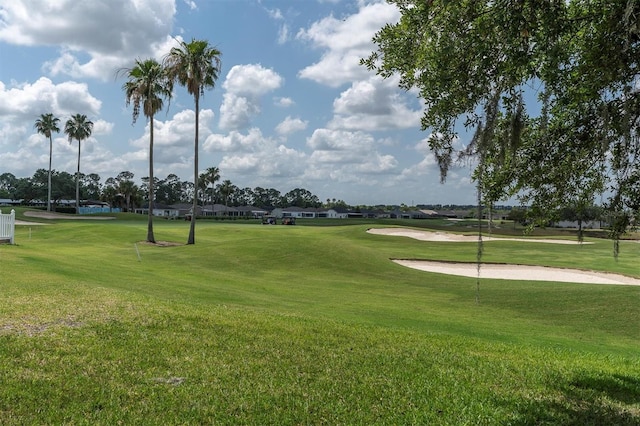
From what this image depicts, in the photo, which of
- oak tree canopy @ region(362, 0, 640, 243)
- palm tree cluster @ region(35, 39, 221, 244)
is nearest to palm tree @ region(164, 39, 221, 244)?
palm tree cluster @ region(35, 39, 221, 244)

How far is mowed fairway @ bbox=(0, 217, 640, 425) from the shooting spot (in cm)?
543

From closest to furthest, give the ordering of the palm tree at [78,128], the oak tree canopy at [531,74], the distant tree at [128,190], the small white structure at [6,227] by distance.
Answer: the oak tree canopy at [531,74] → the small white structure at [6,227] → the palm tree at [78,128] → the distant tree at [128,190]

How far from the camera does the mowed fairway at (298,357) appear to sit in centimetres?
543

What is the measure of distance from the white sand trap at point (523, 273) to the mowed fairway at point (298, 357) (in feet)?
32.8

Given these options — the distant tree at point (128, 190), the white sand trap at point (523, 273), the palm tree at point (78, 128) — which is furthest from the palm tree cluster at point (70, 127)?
the white sand trap at point (523, 273)

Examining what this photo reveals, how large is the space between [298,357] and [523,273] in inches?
1014

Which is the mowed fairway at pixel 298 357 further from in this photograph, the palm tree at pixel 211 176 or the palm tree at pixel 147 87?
the palm tree at pixel 211 176

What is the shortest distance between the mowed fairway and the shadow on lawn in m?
0.03

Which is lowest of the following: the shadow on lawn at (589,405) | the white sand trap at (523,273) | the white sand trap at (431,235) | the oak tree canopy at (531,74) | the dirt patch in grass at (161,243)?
the white sand trap at (523,273)

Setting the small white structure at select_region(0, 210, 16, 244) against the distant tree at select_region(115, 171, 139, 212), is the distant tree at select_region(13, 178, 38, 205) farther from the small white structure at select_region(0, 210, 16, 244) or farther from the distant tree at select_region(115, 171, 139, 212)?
the small white structure at select_region(0, 210, 16, 244)

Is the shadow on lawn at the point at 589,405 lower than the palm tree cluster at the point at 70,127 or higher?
lower

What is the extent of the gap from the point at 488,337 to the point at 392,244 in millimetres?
32574

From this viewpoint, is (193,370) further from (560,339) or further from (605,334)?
(605,334)

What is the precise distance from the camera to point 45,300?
10055 mm
